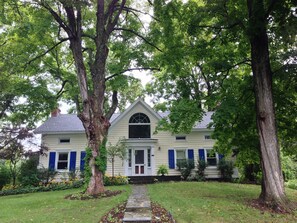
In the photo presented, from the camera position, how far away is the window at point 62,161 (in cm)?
1717

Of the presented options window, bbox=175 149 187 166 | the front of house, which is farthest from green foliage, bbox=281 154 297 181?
window, bbox=175 149 187 166

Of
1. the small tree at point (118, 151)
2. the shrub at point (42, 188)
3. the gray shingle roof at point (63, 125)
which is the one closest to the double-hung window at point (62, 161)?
the gray shingle roof at point (63, 125)

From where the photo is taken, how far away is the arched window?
57.7ft

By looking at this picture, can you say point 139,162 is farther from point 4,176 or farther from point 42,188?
point 4,176

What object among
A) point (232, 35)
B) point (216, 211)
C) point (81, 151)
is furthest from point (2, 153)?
point (232, 35)

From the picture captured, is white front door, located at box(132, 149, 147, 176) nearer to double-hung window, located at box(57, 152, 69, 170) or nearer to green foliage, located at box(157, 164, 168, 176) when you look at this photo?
green foliage, located at box(157, 164, 168, 176)

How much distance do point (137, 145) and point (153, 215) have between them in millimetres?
10512

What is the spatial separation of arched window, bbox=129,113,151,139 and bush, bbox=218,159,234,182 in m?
5.96

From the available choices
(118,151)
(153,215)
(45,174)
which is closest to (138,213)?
(153,215)

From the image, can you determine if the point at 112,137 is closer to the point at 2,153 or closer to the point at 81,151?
the point at 81,151

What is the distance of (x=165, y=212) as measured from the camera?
6656mm

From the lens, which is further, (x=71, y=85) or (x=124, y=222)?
(x=71, y=85)

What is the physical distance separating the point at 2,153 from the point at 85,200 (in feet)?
28.7

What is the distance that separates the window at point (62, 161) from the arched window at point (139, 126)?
213 inches
